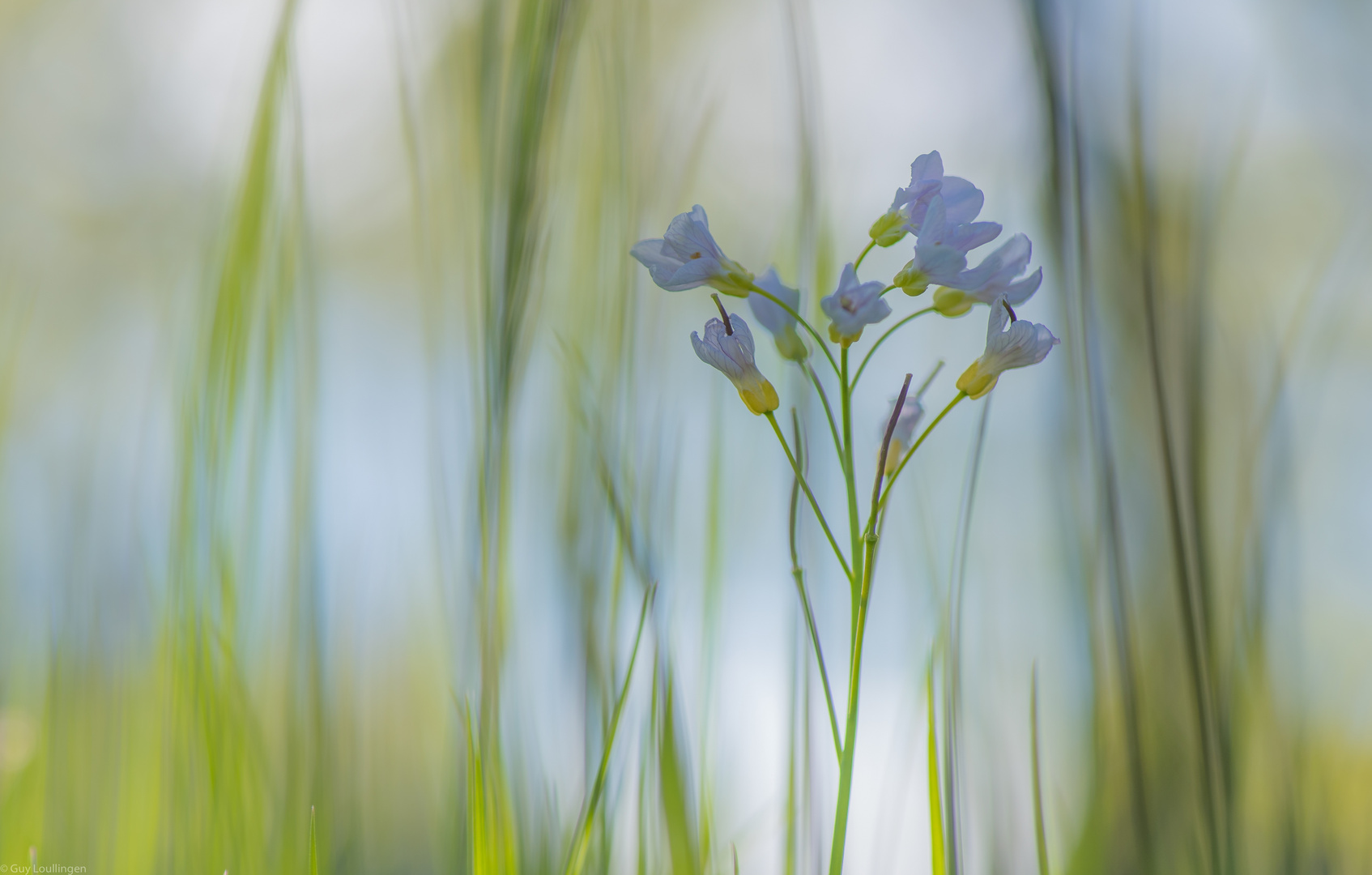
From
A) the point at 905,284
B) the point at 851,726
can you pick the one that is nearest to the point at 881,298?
the point at 905,284

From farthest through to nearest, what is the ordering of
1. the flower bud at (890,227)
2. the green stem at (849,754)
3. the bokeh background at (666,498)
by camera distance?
the bokeh background at (666,498), the flower bud at (890,227), the green stem at (849,754)

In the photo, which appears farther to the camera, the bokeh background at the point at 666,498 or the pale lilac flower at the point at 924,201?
the bokeh background at the point at 666,498

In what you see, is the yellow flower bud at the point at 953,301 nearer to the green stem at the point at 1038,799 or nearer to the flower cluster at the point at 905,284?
the flower cluster at the point at 905,284

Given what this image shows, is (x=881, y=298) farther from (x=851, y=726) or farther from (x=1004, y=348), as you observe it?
(x=851, y=726)

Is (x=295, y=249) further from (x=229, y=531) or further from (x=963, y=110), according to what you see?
(x=963, y=110)

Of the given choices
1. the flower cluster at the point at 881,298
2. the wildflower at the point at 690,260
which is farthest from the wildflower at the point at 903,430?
the wildflower at the point at 690,260

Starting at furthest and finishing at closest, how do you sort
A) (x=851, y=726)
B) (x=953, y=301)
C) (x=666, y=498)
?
(x=666, y=498) → (x=953, y=301) → (x=851, y=726)
